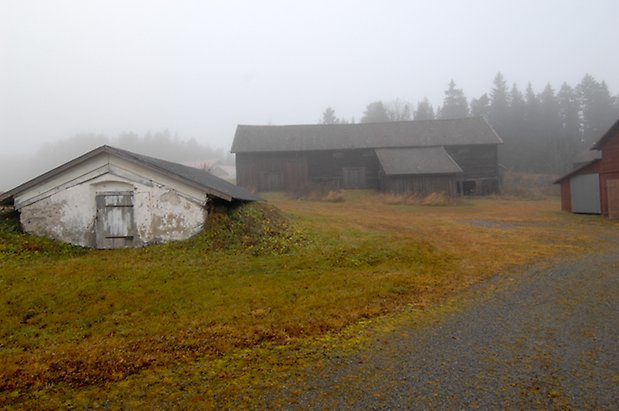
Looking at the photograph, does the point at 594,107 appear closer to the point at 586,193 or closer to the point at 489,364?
the point at 586,193

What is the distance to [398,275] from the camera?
29.9ft

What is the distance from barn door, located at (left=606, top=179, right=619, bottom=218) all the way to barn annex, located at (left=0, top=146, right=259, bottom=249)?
20.9 metres

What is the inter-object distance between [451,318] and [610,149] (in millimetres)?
21025

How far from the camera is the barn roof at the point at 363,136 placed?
40906 mm

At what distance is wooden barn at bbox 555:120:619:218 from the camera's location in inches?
798

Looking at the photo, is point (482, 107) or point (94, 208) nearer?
point (94, 208)

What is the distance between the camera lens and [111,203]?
1227 cm

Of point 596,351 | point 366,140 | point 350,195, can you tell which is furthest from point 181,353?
point 366,140

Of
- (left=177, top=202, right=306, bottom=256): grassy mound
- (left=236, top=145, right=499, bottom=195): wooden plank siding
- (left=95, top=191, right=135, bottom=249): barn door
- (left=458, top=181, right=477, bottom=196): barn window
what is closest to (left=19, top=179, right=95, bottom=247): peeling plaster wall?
(left=95, top=191, right=135, bottom=249): barn door

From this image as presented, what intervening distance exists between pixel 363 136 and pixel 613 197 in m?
26.0

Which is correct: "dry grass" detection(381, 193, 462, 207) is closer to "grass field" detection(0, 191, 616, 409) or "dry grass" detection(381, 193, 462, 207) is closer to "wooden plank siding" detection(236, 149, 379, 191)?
"wooden plank siding" detection(236, 149, 379, 191)

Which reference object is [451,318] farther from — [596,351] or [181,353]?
[181,353]

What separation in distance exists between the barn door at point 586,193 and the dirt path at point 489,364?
1862 centimetres

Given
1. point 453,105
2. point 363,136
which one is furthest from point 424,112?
point 363,136
